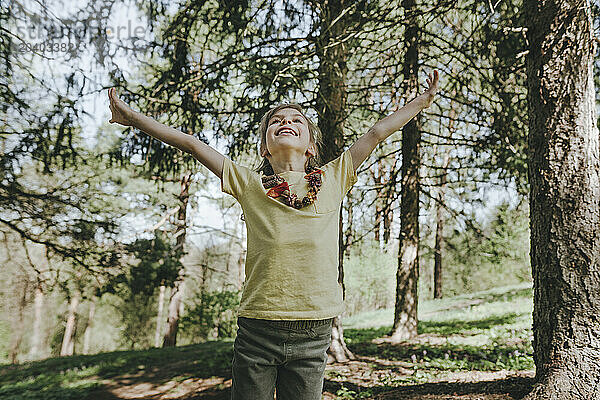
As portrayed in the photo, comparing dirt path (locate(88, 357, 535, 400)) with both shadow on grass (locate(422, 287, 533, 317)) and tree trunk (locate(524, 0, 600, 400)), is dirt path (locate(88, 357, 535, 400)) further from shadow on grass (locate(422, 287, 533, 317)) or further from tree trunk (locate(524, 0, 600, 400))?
shadow on grass (locate(422, 287, 533, 317))

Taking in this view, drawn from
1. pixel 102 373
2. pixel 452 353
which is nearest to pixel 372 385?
pixel 452 353

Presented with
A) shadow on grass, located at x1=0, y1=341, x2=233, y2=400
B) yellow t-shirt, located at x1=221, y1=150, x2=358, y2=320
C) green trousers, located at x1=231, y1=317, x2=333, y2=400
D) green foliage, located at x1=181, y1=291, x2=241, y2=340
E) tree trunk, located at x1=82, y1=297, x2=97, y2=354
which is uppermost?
yellow t-shirt, located at x1=221, y1=150, x2=358, y2=320

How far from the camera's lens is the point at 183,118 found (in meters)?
5.44

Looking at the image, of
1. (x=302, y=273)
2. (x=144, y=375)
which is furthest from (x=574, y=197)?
(x=144, y=375)

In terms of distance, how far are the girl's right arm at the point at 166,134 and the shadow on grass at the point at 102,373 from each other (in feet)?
14.6

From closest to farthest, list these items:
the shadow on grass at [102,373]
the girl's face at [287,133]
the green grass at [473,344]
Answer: the girl's face at [287,133] < the green grass at [473,344] < the shadow on grass at [102,373]

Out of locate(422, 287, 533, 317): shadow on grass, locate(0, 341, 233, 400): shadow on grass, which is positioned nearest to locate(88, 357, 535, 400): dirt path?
locate(0, 341, 233, 400): shadow on grass

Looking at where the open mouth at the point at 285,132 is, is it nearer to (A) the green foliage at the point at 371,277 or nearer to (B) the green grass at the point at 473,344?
(B) the green grass at the point at 473,344

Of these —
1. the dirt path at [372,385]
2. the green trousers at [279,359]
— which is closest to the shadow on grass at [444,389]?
the dirt path at [372,385]

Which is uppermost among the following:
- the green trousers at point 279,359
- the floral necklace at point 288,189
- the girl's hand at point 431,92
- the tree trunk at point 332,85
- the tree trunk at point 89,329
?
the tree trunk at point 332,85

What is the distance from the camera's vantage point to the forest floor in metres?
3.86

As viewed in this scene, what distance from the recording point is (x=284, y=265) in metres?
1.67

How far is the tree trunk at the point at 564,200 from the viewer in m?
2.73

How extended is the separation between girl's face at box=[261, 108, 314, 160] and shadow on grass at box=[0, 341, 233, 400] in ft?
14.6
